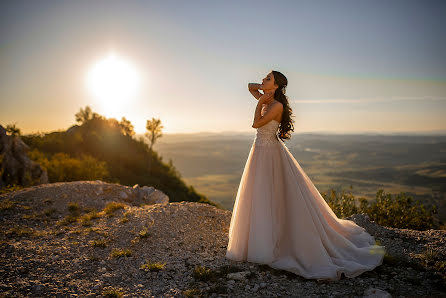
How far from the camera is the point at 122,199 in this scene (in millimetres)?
11344

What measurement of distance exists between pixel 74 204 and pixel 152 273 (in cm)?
618

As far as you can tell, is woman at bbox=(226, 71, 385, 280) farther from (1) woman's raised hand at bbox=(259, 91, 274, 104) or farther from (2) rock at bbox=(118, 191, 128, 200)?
(2) rock at bbox=(118, 191, 128, 200)

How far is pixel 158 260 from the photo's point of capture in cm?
563

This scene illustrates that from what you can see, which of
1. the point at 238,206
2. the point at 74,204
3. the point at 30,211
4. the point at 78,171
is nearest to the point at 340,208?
the point at 238,206

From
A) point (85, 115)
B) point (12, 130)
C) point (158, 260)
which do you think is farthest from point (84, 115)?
point (158, 260)

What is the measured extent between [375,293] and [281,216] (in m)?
1.94

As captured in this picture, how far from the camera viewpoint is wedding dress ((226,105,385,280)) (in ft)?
15.8

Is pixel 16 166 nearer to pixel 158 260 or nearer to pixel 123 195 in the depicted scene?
pixel 123 195

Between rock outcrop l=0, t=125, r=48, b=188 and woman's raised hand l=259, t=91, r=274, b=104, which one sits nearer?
woman's raised hand l=259, t=91, r=274, b=104

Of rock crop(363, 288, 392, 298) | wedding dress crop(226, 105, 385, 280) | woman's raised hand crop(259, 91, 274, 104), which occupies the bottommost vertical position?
rock crop(363, 288, 392, 298)

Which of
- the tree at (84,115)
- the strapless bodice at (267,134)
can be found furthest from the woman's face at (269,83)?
the tree at (84,115)

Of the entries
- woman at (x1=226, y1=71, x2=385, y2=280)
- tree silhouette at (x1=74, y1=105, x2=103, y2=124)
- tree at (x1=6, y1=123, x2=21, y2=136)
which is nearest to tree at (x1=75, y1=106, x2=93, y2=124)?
tree silhouette at (x1=74, y1=105, x2=103, y2=124)

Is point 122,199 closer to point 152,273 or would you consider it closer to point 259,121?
point 152,273

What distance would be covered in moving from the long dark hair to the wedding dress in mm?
166
